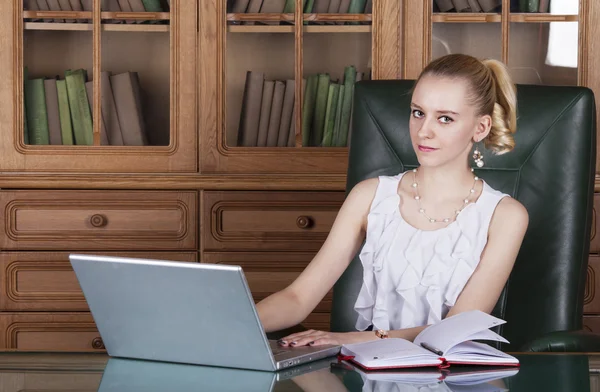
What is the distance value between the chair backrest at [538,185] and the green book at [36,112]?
1142 mm

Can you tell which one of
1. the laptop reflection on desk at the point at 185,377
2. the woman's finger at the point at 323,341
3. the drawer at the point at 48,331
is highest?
the woman's finger at the point at 323,341

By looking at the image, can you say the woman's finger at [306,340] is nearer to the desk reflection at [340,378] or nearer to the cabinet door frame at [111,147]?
the desk reflection at [340,378]

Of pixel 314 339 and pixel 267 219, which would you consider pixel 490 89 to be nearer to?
pixel 314 339

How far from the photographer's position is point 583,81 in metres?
2.65

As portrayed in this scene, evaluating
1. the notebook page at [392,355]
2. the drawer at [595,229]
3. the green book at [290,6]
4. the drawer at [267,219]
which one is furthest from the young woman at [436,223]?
the green book at [290,6]

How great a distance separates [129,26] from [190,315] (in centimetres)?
176

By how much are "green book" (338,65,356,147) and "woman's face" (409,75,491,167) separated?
94 cm

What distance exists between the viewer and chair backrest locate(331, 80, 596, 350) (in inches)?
72.9

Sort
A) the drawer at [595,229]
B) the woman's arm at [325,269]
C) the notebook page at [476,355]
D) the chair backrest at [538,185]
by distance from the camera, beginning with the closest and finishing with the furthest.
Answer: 1. the notebook page at [476,355]
2. the woman's arm at [325,269]
3. the chair backrest at [538,185]
4. the drawer at [595,229]

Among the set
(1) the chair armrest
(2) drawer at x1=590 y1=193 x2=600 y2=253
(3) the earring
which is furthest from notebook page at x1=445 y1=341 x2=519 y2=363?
(2) drawer at x1=590 y1=193 x2=600 y2=253

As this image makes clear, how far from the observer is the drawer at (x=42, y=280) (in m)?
2.63

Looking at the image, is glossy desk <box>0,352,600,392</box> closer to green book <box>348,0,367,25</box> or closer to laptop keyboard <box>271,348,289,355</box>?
laptop keyboard <box>271,348,289,355</box>

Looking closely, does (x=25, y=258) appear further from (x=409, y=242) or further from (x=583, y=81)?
(x=583, y=81)

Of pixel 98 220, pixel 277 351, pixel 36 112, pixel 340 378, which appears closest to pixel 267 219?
pixel 98 220
